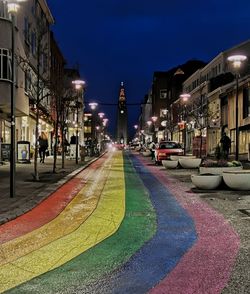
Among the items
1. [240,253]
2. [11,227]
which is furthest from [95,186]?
[240,253]

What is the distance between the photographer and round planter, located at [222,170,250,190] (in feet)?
55.2

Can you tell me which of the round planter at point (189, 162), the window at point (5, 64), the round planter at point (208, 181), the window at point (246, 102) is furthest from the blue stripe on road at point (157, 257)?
the window at point (246, 102)

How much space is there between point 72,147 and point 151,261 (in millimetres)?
42516

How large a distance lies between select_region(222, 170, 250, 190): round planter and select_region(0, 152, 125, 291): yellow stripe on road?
4577 millimetres

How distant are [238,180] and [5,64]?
1684cm

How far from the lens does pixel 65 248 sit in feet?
28.4

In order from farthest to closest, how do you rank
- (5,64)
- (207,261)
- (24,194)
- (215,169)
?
(5,64)
(215,169)
(24,194)
(207,261)

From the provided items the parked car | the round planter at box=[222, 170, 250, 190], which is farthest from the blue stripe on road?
the parked car

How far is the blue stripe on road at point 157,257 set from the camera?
251 inches

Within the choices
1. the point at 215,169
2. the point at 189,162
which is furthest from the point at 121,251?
the point at 189,162

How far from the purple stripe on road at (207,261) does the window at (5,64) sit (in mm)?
19474

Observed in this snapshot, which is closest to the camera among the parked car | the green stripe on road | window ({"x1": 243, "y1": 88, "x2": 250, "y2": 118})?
the green stripe on road

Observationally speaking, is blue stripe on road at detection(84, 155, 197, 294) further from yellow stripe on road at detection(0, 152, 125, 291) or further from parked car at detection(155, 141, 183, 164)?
parked car at detection(155, 141, 183, 164)

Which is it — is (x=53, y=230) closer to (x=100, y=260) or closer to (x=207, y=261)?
(x=100, y=260)
